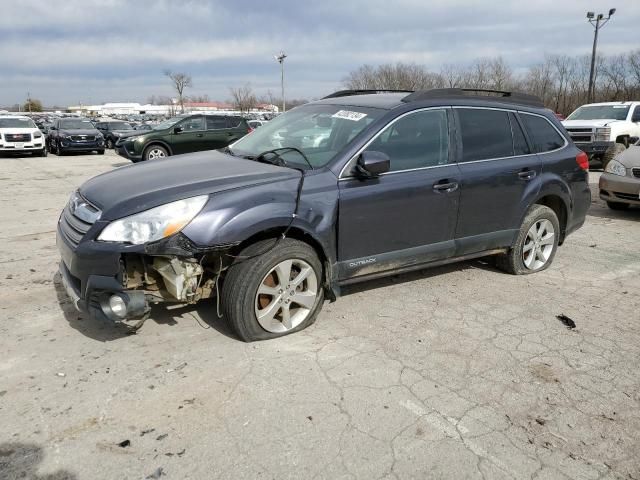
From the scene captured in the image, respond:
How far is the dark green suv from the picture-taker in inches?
576

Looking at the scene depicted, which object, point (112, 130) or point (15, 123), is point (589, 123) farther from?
point (112, 130)

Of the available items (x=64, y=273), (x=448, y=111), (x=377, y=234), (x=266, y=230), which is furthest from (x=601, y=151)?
(x=64, y=273)

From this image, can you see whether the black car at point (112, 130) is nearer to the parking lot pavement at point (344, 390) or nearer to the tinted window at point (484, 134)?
A: the parking lot pavement at point (344, 390)

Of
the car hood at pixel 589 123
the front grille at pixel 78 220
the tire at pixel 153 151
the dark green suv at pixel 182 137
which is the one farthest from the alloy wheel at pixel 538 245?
the tire at pixel 153 151

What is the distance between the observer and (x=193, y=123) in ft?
51.2

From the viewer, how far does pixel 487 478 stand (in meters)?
2.40

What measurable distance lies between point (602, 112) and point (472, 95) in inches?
513

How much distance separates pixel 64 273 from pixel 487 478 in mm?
3031

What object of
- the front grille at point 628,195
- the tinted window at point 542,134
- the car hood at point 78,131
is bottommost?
the front grille at point 628,195

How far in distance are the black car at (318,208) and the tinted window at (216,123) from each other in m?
11.2

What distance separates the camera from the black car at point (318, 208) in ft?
10.7

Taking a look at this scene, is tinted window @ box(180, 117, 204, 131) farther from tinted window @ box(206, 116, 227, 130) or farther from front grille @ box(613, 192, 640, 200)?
front grille @ box(613, 192, 640, 200)

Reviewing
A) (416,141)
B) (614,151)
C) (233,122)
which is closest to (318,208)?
(416,141)

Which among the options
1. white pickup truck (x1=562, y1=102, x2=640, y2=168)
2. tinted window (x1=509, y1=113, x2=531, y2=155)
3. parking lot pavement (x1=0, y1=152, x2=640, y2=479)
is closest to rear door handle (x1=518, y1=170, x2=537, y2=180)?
tinted window (x1=509, y1=113, x2=531, y2=155)
